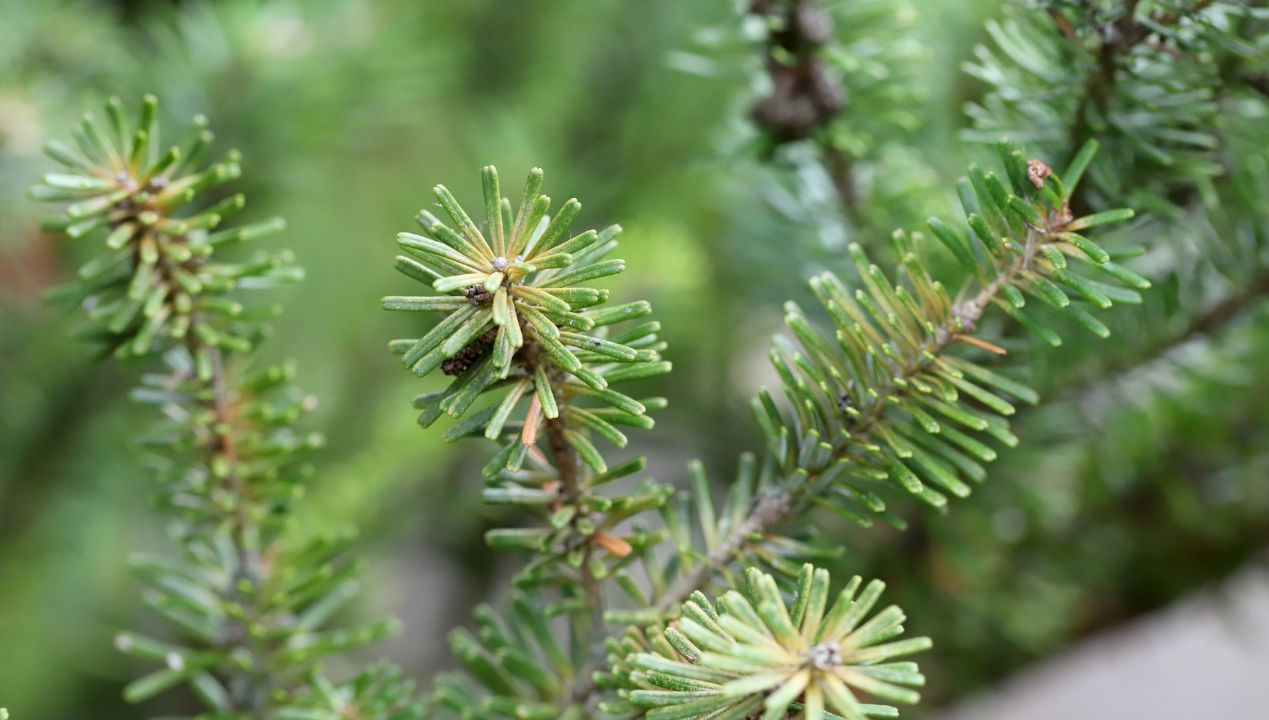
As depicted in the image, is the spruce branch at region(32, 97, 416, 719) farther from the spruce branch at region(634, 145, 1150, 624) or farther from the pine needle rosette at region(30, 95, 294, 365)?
the spruce branch at region(634, 145, 1150, 624)

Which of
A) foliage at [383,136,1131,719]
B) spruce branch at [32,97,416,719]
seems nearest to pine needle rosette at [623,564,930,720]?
foliage at [383,136,1131,719]

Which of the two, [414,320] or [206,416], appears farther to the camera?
[414,320]

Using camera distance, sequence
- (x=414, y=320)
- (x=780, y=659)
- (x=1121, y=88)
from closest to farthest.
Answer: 1. (x=780, y=659)
2. (x=1121, y=88)
3. (x=414, y=320)

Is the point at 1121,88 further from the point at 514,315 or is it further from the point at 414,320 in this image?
the point at 414,320

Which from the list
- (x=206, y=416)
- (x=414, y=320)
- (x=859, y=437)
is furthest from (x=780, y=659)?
(x=414, y=320)

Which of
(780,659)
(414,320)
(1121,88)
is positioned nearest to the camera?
(780,659)

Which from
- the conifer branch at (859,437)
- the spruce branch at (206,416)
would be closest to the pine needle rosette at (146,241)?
the spruce branch at (206,416)

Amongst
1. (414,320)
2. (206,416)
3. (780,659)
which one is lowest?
(780,659)
